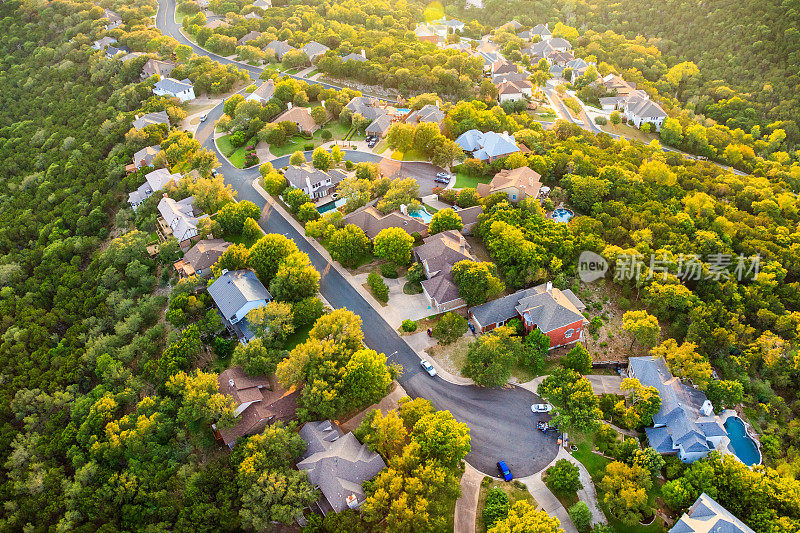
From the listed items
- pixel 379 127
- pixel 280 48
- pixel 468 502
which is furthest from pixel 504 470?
pixel 280 48

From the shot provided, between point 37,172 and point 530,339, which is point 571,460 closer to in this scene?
point 530,339

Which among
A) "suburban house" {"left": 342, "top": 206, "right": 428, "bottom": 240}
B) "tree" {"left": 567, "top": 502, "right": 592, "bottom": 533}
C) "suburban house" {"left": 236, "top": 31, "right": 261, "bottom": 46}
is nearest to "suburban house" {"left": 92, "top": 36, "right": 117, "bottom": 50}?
"suburban house" {"left": 236, "top": 31, "right": 261, "bottom": 46}

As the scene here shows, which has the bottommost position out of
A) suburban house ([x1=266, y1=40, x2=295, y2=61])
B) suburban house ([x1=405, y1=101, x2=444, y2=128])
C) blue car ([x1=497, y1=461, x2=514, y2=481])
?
blue car ([x1=497, y1=461, x2=514, y2=481])

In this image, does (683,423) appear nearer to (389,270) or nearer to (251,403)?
(389,270)

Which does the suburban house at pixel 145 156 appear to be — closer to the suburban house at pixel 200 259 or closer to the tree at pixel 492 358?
the suburban house at pixel 200 259

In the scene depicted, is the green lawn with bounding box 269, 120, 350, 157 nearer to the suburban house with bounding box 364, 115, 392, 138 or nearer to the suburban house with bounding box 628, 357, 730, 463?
the suburban house with bounding box 364, 115, 392, 138

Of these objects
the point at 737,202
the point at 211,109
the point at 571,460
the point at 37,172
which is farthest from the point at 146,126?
the point at 737,202
